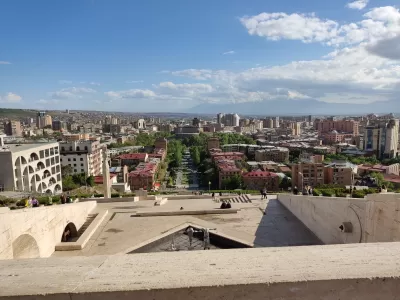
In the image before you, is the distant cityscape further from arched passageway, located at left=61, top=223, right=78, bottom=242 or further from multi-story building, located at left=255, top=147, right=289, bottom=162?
arched passageway, located at left=61, top=223, right=78, bottom=242

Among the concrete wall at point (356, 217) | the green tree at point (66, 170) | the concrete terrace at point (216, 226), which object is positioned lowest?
the green tree at point (66, 170)

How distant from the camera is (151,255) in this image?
2949 mm

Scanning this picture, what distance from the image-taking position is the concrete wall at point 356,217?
5020 mm

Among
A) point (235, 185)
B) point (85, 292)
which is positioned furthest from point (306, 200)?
point (235, 185)

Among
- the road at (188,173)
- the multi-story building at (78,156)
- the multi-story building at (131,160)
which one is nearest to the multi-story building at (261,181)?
the road at (188,173)

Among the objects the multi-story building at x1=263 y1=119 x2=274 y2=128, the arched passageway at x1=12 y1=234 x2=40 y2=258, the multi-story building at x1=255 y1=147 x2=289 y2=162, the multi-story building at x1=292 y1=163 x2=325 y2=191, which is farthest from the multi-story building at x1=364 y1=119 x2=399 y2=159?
the multi-story building at x1=263 y1=119 x2=274 y2=128

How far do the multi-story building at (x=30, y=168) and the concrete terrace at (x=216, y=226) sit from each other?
14.6 metres

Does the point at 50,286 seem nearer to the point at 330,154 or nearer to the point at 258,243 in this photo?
the point at 258,243

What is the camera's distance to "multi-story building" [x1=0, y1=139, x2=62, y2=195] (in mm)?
24234

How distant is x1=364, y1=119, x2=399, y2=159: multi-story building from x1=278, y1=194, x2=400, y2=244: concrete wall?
7242 centimetres

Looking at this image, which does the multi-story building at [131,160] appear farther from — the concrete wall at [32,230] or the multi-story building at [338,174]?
the concrete wall at [32,230]

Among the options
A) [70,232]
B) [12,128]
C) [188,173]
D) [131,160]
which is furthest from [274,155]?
[12,128]

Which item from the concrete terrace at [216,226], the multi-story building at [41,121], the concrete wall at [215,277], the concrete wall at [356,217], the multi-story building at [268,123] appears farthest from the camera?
the multi-story building at [268,123]

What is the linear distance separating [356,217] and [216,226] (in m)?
4.98
